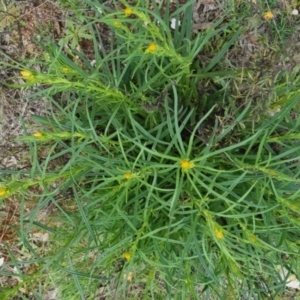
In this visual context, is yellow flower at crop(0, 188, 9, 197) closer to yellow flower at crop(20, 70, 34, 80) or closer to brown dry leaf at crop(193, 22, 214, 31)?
yellow flower at crop(20, 70, 34, 80)

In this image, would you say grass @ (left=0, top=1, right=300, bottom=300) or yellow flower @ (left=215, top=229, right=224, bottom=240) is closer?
yellow flower @ (left=215, top=229, right=224, bottom=240)

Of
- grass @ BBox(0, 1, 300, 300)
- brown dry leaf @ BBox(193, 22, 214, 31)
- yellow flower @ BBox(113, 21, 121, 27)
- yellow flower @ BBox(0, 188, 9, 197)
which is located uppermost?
yellow flower @ BBox(113, 21, 121, 27)

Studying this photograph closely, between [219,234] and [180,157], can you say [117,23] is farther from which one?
[219,234]

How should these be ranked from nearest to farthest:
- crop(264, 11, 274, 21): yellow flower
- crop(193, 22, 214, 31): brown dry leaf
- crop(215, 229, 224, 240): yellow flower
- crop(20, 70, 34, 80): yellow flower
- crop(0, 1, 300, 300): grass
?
crop(20, 70, 34, 80): yellow flower, crop(215, 229, 224, 240): yellow flower, crop(0, 1, 300, 300): grass, crop(264, 11, 274, 21): yellow flower, crop(193, 22, 214, 31): brown dry leaf

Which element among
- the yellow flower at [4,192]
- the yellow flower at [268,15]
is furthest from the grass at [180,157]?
the yellow flower at [4,192]

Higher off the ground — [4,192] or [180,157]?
[4,192]

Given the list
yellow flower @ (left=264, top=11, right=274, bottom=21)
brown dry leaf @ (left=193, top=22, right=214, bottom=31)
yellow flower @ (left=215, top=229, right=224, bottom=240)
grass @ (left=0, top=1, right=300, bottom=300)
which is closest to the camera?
yellow flower @ (left=215, top=229, right=224, bottom=240)

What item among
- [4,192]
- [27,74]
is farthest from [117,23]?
[4,192]

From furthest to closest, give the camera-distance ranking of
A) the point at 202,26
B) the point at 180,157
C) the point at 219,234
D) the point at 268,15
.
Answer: the point at 202,26 → the point at 268,15 → the point at 180,157 → the point at 219,234

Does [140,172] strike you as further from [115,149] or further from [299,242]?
[299,242]

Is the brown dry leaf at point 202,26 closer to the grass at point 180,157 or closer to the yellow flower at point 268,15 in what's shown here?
the grass at point 180,157

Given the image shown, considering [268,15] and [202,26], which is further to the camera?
[202,26]

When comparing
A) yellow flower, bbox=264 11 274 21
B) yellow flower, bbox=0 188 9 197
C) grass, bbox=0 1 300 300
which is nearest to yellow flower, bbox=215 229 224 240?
grass, bbox=0 1 300 300

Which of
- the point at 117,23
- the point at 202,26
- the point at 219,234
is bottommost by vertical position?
the point at 219,234
